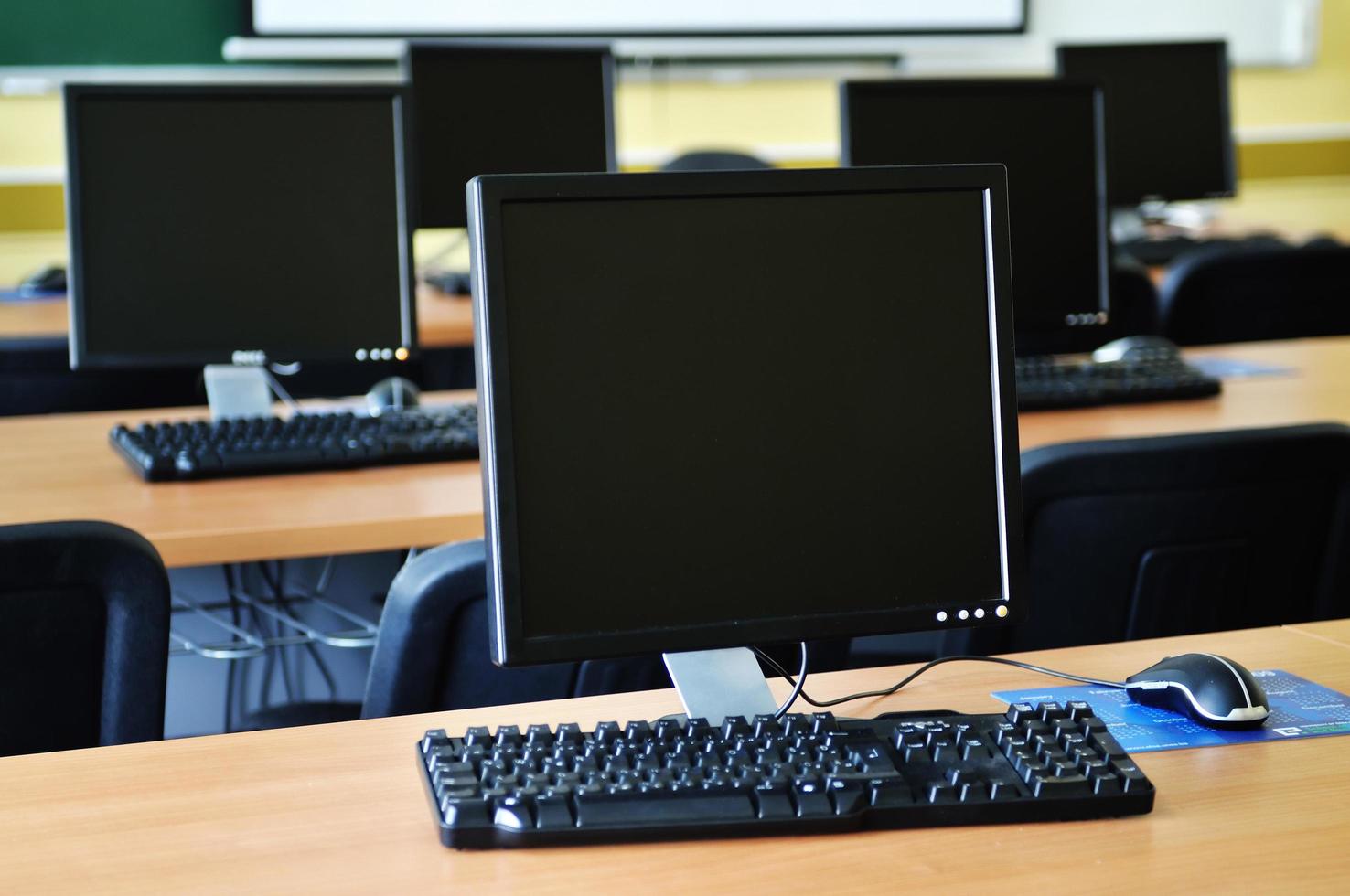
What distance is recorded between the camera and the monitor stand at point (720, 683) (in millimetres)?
1167

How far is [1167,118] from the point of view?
13.0 feet

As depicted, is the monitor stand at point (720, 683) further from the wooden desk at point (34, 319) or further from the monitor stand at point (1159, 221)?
the monitor stand at point (1159, 221)

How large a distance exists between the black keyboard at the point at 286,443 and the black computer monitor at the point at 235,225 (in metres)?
0.09

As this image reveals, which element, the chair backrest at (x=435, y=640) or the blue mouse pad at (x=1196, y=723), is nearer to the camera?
the blue mouse pad at (x=1196, y=723)

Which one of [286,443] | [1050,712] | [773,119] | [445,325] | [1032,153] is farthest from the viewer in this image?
[773,119]

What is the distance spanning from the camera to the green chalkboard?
4723mm

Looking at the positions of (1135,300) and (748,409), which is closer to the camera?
(748,409)

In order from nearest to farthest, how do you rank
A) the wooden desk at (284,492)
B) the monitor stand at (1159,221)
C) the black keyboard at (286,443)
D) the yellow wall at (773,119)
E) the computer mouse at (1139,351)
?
the wooden desk at (284,492), the black keyboard at (286,443), the computer mouse at (1139,351), the monitor stand at (1159,221), the yellow wall at (773,119)

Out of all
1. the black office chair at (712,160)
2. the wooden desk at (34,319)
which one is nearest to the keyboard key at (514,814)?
the wooden desk at (34,319)

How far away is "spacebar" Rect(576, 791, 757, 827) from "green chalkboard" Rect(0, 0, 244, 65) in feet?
14.4

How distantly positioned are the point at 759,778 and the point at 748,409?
268mm

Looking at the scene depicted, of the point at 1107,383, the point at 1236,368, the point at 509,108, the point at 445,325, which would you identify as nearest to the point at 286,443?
the point at 509,108

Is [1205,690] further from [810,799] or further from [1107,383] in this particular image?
[1107,383]

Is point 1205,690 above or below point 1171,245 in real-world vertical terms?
below
